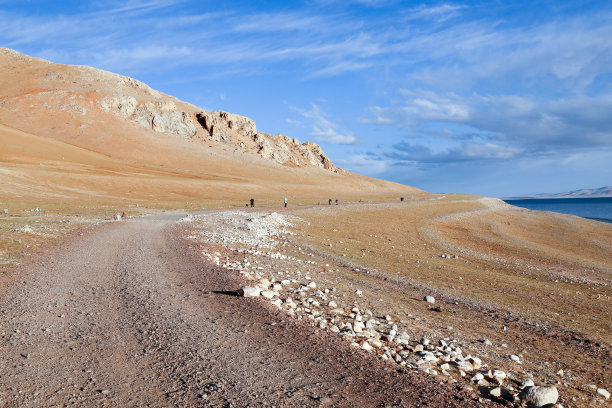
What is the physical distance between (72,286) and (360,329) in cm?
858

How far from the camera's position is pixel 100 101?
169 meters

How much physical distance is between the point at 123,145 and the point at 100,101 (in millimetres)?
29440

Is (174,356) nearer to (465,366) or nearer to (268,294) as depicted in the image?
(268,294)

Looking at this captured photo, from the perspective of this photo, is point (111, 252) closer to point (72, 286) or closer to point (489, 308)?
point (72, 286)

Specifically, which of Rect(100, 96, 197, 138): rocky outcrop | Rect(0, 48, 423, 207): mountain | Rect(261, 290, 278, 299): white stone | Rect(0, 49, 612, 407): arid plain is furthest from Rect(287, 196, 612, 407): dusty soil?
Rect(100, 96, 197, 138): rocky outcrop

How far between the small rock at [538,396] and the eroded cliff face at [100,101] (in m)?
174

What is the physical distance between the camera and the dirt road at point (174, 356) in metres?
6.39

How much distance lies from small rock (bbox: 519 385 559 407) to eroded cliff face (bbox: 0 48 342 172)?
173793 mm

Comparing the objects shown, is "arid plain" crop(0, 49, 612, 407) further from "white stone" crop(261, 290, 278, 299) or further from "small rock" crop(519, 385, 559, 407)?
"white stone" crop(261, 290, 278, 299)

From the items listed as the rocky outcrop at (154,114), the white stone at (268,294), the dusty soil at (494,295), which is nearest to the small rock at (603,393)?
the dusty soil at (494,295)

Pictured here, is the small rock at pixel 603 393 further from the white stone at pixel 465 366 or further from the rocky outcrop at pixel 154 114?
the rocky outcrop at pixel 154 114

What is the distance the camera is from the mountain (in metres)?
97.6

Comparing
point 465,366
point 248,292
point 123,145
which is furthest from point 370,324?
point 123,145

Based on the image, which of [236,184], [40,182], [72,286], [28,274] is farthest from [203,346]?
[236,184]
